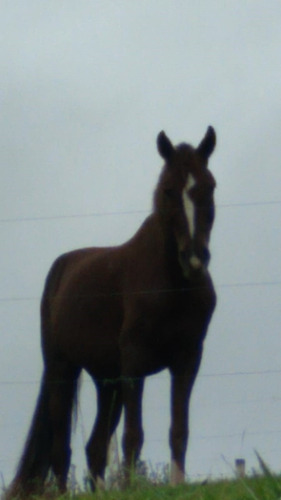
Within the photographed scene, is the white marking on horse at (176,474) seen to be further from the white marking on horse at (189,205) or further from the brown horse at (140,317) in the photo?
the white marking on horse at (189,205)

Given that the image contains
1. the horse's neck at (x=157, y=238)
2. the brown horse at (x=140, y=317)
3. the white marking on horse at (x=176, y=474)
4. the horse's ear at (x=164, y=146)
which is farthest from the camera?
the horse's ear at (x=164, y=146)

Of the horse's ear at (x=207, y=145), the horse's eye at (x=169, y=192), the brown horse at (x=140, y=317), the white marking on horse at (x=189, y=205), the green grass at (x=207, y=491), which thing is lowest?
the green grass at (x=207, y=491)

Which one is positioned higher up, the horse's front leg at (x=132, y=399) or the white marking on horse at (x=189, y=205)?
the white marking on horse at (x=189, y=205)

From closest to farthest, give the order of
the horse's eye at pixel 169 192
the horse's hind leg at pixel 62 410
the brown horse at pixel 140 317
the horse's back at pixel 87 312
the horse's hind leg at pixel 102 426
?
the brown horse at pixel 140 317 → the horse's eye at pixel 169 192 → the horse's back at pixel 87 312 → the horse's hind leg at pixel 102 426 → the horse's hind leg at pixel 62 410

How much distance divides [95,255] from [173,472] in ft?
8.97

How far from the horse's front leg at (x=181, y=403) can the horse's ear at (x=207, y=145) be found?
126 centimetres

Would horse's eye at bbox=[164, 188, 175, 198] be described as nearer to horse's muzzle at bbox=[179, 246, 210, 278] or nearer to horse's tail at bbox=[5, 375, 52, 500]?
horse's muzzle at bbox=[179, 246, 210, 278]

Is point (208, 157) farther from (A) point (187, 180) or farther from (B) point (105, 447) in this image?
(B) point (105, 447)

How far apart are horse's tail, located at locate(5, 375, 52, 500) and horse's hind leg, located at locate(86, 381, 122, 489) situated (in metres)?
0.31

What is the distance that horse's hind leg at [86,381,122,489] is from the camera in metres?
10.1

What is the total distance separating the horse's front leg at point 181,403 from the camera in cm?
838

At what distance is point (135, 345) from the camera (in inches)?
346

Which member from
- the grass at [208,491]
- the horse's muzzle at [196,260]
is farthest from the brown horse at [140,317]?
the grass at [208,491]

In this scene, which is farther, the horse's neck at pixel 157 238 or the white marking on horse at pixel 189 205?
the horse's neck at pixel 157 238
